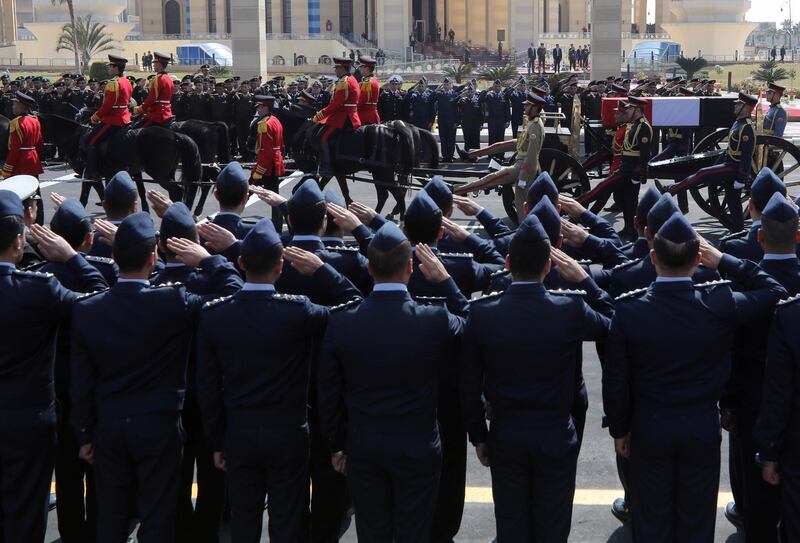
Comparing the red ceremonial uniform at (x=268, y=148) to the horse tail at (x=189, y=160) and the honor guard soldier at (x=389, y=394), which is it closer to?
the horse tail at (x=189, y=160)

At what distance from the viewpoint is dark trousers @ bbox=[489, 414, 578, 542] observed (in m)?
4.34

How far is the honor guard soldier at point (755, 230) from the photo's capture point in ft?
18.6

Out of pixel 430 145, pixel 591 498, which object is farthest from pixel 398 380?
pixel 430 145

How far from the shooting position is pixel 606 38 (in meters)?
35.1

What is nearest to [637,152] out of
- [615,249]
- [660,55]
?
[615,249]

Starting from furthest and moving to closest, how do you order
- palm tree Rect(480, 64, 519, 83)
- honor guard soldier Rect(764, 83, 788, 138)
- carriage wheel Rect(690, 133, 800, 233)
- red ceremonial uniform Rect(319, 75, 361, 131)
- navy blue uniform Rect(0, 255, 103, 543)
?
palm tree Rect(480, 64, 519, 83) → honor guard soldier Rect(764, 83, 788, 138) → red ceremonial uniform Rect(319, 75, 361, 131) → carriage wheel Rect(690, 133, 800, 233) → navy blue uniform Rect(0, 255, 103, 543)

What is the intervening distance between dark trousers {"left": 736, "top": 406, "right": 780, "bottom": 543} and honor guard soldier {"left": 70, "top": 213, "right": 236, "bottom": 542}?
240 centimetres

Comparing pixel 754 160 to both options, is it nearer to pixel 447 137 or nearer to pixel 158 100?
pixel 158 100

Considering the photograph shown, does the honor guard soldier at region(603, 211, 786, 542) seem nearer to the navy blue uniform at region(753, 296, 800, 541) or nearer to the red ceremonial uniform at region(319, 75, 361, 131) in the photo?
the navy blue uniform at region(753, 296, 800, 541)

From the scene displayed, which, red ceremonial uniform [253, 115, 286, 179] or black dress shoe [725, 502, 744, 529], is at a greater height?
red ceremonial uniform [253, 115, 286, 179]

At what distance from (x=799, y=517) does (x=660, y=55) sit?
69490 mm

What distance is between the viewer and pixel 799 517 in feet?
14.3

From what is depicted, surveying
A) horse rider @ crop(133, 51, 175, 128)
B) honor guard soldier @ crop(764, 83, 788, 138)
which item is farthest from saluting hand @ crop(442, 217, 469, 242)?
honor guard soldier @ crop(764, 83, 788, 138)

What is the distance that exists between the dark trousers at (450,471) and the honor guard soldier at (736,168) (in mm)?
8530
